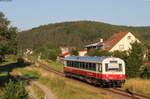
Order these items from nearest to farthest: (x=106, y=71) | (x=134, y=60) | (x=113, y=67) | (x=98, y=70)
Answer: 1. (x=106, y=71)
2. (x=113, y=67)
3. (x=98, y=70)
4. (x=134, y=60)

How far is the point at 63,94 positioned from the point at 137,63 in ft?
42.1

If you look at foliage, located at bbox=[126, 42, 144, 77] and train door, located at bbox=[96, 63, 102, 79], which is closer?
train door, located at bbox=[96, 63, 102, 79]

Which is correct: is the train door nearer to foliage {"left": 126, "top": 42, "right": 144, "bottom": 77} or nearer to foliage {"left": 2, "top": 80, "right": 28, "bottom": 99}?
foliage {"left": 126, "top": 42, "right": 144, "bottom": 77}

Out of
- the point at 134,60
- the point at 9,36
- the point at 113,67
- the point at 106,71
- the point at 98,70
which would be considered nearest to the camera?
the point at 106,71

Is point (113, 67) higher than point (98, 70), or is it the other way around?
point (113, 67)

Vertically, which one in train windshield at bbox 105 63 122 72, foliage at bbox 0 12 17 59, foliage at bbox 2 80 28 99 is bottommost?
foliage at bbox 2 80 28 99

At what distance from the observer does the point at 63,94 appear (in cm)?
1998

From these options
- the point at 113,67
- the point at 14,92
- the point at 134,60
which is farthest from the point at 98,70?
the point at 14,92

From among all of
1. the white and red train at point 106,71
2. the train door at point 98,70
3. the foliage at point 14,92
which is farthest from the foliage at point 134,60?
the foliage at point 14,92

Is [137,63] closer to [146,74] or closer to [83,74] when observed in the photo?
[146,74]

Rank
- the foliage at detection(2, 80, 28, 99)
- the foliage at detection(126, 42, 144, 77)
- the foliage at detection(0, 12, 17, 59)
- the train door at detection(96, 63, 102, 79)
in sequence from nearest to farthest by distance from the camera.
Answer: the foliage at detection(2, 80, 28, 99) → the train door at detection(96, 63, 102, 79) → the foliage at detection(126, 42, 144, 77) → the foliage at detection(0, 12, 17, 59)

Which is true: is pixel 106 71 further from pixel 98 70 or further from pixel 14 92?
pixel 14 92

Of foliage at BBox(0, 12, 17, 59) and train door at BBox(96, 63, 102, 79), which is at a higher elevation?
foliage at BBox(0, 12, 17, 59)

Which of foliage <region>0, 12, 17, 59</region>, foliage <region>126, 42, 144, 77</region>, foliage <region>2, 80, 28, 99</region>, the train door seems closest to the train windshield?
the train door
